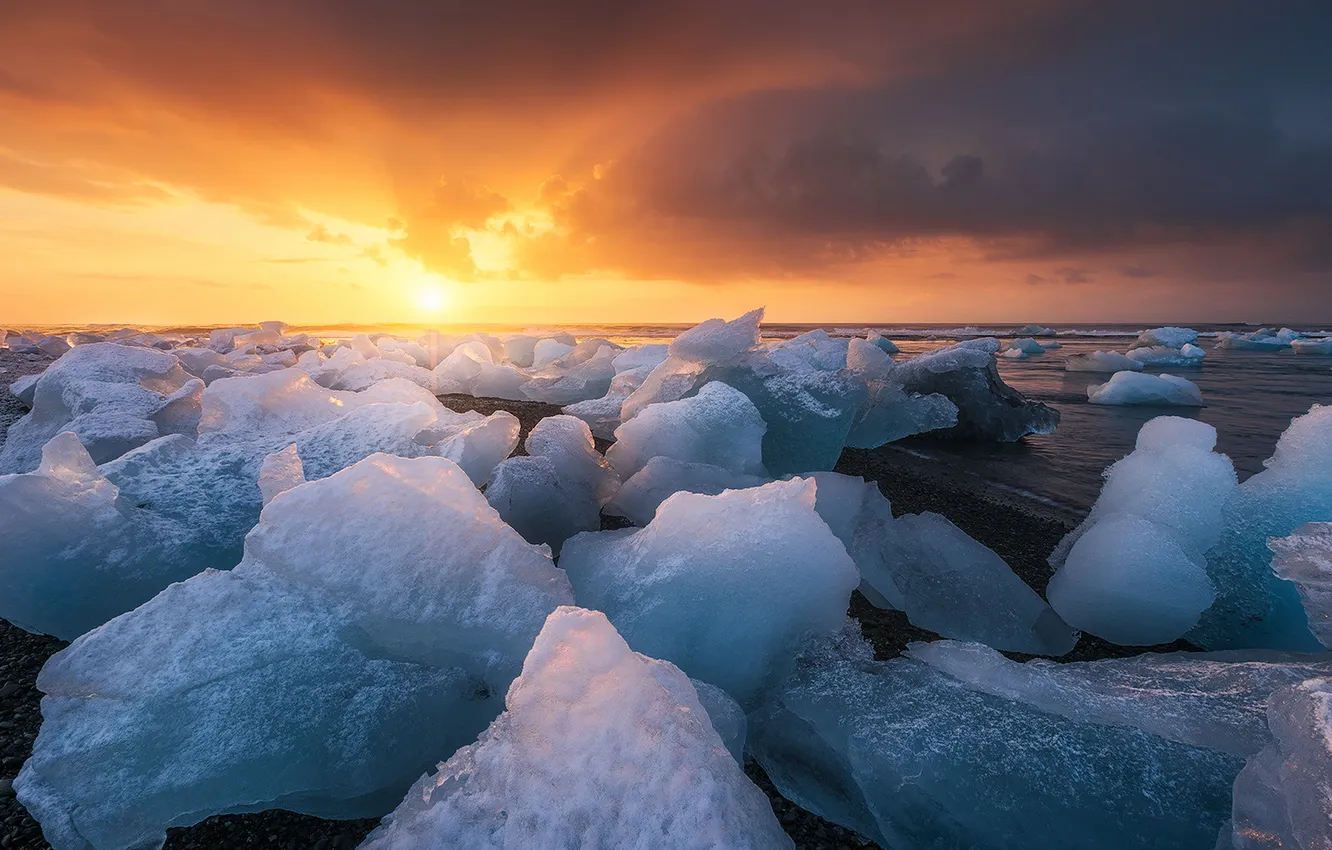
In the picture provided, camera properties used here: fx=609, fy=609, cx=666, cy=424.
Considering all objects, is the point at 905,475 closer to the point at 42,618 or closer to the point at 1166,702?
the point at 1166,702

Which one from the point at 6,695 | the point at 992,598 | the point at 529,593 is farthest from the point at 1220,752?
the point at 6,695

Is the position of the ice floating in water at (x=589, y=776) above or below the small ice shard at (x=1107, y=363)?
above

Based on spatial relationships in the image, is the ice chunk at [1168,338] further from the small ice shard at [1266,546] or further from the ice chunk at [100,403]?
the ice chunk at [100,403]

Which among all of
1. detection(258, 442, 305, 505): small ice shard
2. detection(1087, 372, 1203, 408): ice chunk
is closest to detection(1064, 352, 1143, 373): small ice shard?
detection(1087, 372, 1203, 408): ice chunk

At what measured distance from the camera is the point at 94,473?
7.86ft

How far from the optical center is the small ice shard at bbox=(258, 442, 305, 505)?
224 cm

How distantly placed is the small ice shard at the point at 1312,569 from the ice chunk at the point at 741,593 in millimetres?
1251

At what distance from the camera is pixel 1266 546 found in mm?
2475

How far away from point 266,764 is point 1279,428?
1036 cm

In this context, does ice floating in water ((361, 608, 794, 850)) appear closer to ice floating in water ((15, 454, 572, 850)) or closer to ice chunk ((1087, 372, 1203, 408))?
ice floating in water ((15, 454, 572, 850))

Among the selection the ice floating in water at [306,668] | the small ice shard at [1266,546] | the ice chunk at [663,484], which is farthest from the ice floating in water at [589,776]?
the small ice shard at [1266,546]

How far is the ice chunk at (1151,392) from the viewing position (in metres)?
9.18

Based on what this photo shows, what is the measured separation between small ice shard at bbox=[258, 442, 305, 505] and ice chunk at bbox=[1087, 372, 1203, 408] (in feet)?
35.6

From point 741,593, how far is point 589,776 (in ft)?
2.97
